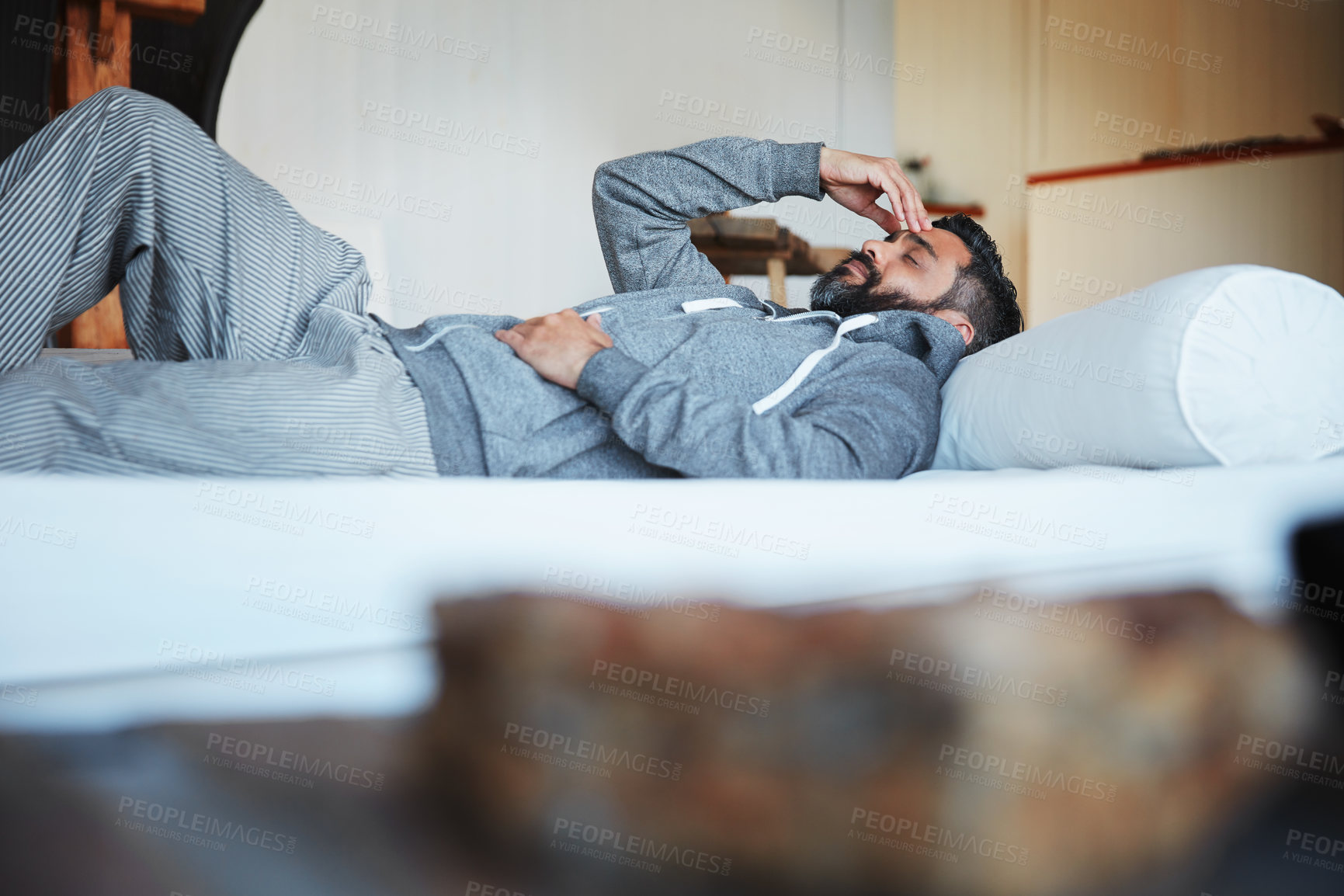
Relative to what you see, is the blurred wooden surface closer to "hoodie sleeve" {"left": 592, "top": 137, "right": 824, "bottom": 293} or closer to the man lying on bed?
"hoodie sleeve" {"left": 592, "top": 137, "right": 824, "bottom": 293}

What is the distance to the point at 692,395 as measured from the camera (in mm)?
902

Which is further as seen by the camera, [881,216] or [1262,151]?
[1262,151]

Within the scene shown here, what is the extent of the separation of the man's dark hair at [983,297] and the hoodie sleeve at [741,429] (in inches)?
17.9

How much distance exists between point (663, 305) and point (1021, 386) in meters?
0.46

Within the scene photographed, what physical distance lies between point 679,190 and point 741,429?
2.45ft

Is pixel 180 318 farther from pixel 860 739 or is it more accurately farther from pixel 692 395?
pixel 860 739

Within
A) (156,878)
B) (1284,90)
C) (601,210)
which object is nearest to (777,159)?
(601,210)

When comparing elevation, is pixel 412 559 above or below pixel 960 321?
below

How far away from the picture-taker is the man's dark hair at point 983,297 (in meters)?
1.40

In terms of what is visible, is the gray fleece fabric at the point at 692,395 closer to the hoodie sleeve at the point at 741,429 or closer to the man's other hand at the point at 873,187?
the hoodie sleeve at the point at 741,429

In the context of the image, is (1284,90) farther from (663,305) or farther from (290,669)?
(290,669)

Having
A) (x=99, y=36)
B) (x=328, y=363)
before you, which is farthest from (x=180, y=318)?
(x=99, y=36)

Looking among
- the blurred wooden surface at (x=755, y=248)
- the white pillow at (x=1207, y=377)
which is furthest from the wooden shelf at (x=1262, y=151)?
the white pillow at (x=1207, y=377)

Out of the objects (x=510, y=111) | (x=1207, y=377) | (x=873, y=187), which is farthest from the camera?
(x=510, y=111)
